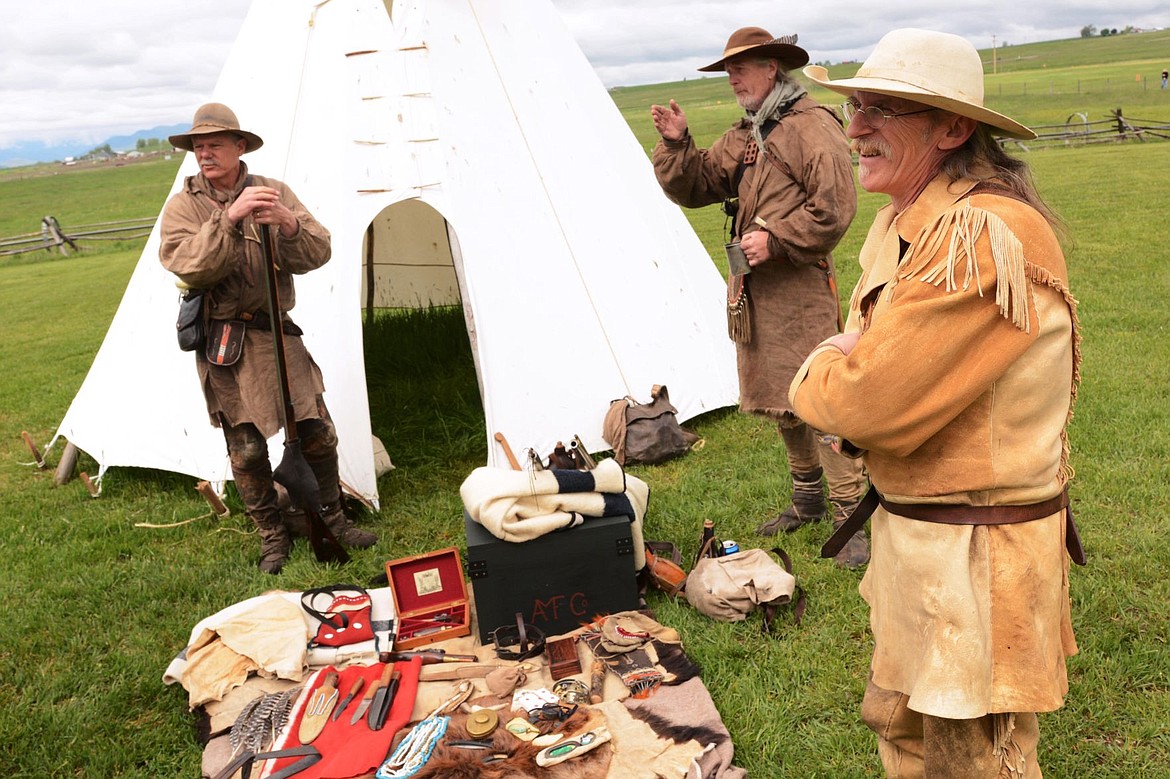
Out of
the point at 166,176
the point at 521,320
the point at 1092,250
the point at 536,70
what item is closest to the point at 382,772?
the point at 521,320

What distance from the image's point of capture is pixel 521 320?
511 centimetres

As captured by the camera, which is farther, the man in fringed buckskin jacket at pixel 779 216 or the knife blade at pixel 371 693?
the man in fringed buckskin jacket at pixel 779 216

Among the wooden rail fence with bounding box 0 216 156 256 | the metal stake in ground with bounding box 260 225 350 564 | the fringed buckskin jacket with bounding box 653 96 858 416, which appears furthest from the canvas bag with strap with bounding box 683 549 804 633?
the wooden rail fence with bounding box 0 216 156 256

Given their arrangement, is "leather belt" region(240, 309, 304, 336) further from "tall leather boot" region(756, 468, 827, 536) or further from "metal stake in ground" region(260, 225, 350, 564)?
"tall leather boot" region(756, 468, 827, 536)

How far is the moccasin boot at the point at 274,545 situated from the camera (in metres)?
4.48

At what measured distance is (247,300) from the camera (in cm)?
430

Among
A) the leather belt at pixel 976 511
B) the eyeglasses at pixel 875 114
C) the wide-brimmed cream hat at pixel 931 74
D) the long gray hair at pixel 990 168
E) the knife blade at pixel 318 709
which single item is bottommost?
the knife blade at pixel 318 709

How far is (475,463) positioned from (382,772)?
2.78m

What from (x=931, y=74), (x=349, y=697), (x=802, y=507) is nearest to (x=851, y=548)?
(x=802, y=507)

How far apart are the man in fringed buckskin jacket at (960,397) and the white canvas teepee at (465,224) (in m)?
3.30

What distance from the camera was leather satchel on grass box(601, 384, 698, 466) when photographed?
5.15 metres

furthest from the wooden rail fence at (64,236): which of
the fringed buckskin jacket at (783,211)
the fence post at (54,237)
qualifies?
the fringed buckskin jacket at (783,211)

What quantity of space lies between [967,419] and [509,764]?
6.06 ft

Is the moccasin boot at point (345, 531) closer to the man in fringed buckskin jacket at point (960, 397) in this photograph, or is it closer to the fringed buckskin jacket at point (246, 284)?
the fringed buckskin jacket at point (246, 284)
